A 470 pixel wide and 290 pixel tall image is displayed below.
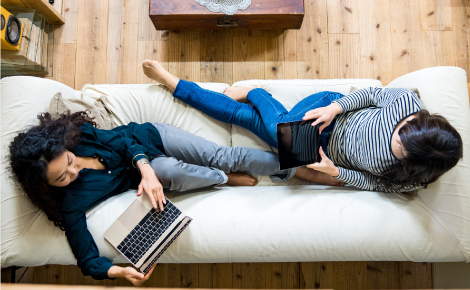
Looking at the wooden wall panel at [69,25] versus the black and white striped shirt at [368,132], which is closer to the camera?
the black and white striped shirt at [368,132]

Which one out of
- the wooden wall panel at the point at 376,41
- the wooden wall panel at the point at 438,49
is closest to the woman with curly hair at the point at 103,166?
the wooden wall panel at the point at 376,41

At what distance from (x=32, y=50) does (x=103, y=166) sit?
1.01m

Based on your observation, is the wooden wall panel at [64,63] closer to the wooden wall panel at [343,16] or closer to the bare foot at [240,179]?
the bare foot at [240,179]

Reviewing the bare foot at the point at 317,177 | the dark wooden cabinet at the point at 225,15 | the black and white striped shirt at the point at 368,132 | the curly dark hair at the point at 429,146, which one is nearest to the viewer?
the curly dark hair at the point at 429,146

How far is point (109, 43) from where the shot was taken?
6.08 ft

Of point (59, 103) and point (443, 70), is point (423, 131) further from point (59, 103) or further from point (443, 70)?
point (59, 103)

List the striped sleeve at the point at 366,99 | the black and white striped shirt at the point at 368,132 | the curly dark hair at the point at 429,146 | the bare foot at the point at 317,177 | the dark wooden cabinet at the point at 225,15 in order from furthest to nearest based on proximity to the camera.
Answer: the dark wooden cabinet at the point at 225,15, the bare foot at the point at 317,177, the striped sleeve at the point at 366,99, the black and white striped shirt at the point at 368,132, the curly dark hair at the point at 429,146

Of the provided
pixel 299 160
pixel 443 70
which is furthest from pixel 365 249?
pixel 443 70

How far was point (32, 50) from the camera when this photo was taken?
66.4 inches

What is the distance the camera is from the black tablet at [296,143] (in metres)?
1.15

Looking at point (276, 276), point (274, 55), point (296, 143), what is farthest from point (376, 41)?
point (276, 276)

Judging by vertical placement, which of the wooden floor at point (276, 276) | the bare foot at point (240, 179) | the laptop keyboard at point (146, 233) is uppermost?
the bare foot at point (240, 179)

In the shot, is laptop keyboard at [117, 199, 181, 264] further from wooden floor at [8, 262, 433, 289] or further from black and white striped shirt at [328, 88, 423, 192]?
black and white striped shirt at [328, 88, 423, 192]

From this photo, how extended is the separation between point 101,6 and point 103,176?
1.28 meters
